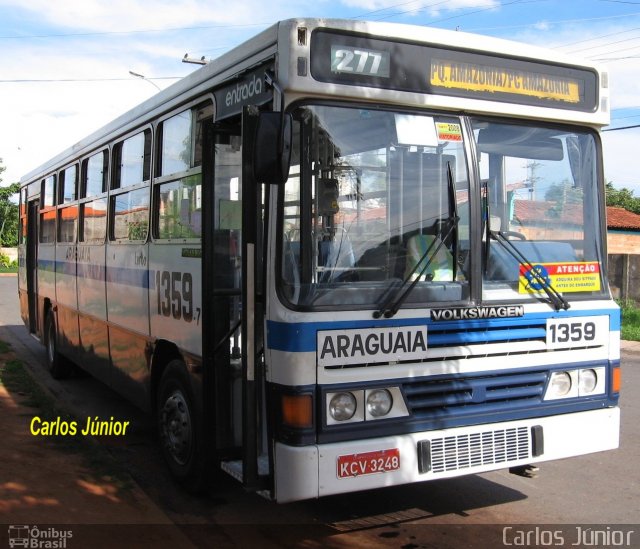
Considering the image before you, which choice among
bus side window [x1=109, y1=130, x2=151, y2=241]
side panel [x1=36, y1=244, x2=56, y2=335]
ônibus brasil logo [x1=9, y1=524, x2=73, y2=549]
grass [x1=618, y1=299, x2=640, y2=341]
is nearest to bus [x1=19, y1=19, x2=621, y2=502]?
bus side window [x1=109, y1=130, x2=151, y2=241]

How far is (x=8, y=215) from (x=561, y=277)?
5194 centimetres

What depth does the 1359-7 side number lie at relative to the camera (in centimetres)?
466

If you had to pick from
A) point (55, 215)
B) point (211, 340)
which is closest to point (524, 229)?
point (211, 340)

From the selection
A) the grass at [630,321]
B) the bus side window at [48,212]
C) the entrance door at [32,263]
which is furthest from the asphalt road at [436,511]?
the grass at [630,321]

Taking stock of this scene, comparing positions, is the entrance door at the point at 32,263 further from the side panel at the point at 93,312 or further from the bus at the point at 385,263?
the bus at the point at 385,263

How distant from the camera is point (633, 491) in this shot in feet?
18.6

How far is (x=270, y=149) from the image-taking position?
3.84 meters

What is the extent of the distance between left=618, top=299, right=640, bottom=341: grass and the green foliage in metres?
42.8

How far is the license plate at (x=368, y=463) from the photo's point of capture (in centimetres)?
401

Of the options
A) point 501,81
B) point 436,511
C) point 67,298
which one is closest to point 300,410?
point 436,511

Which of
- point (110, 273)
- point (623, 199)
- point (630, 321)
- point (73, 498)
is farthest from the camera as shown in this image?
point (623, 199)

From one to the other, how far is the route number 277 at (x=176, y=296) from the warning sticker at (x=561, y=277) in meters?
2.22

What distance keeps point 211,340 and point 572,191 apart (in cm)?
266

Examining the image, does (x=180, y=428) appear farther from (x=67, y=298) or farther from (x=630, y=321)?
(x=630, y=321)
